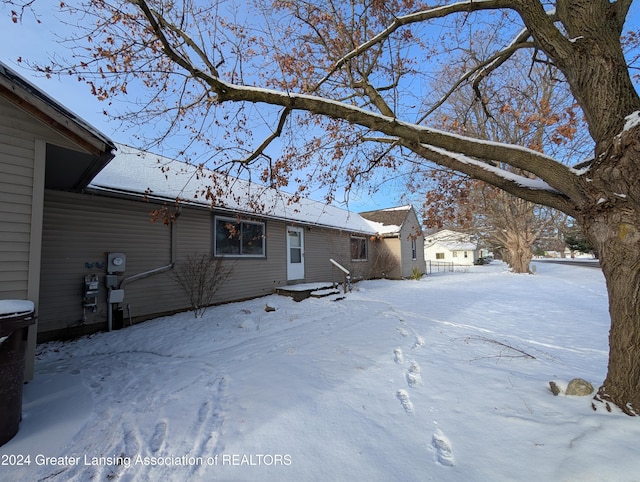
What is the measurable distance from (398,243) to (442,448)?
15602mm

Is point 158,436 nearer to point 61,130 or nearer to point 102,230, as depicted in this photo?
point 61,130

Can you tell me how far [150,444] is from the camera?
7.95 ft

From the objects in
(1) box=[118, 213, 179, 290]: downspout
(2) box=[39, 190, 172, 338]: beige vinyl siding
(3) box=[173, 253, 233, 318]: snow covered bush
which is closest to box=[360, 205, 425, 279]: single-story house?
(3) box=[173, 253, 233, 318]: snow covered bush

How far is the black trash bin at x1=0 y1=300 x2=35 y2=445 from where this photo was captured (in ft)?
7.82

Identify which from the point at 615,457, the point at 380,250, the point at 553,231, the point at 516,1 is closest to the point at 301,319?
the point at 615,457

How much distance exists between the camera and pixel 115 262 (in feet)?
20.2

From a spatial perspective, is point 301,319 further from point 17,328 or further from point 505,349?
point 17,328

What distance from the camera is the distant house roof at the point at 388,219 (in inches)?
694

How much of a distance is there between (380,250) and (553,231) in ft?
60.9

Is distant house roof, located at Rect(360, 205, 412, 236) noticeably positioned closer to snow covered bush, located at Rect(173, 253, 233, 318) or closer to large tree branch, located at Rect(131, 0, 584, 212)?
snow covered bush, located at Rect(173, 253, 233, 318)

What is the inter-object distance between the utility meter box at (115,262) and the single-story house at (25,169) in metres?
2.83

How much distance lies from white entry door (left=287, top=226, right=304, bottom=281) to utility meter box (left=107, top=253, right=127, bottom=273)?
18.8ft

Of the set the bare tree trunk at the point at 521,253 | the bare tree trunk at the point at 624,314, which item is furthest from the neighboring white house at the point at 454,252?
the bare tree trunk at the point at 624,314

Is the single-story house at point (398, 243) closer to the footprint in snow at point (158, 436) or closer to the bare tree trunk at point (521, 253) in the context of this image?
the bare tree trunk at point (521, 253)
